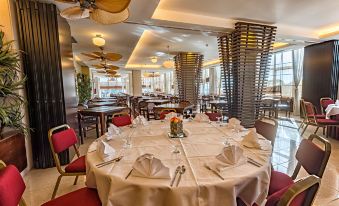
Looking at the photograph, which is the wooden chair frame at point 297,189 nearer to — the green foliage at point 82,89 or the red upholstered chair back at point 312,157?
the red upholstered chair back at point 312,157

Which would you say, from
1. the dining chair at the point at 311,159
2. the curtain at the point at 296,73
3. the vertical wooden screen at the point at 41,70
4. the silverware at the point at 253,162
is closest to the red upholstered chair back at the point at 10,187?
the silverware at the point at 253,162

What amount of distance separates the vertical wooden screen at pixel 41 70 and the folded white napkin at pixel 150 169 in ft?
8.50

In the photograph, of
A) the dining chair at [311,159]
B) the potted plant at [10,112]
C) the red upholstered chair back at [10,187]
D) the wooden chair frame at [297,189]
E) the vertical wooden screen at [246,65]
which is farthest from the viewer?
the vertical wooden screen at [246,65]

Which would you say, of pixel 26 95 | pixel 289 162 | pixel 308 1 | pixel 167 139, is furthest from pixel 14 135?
pixel 308 1

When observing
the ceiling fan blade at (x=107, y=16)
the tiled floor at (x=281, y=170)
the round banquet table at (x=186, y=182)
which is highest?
the ceiling fan blade at (x=107, y=16)

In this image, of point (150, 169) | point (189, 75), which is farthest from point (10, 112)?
point (189, 75)

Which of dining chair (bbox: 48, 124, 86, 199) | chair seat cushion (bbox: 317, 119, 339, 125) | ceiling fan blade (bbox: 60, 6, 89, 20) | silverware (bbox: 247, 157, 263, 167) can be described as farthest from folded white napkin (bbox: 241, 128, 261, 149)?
chair seat cushion (bbox: 317, 119, 339, 125)

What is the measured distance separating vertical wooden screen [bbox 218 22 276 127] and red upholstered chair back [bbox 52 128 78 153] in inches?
148

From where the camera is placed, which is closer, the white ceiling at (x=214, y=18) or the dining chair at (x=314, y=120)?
the white ceiling at (x=214, y=18)

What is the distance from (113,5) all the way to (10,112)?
1.92 metres

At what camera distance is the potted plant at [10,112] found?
223 cm

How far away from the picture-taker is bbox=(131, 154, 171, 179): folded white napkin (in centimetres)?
114

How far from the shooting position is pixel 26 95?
2947mm

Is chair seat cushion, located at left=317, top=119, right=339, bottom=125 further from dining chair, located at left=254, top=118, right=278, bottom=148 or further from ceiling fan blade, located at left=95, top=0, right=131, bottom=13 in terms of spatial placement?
ceiling fan blade, located at left=95, top=0, right=131, bottom=13
